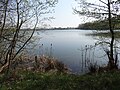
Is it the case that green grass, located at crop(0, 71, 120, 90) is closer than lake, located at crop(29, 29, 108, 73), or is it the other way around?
green grass, located at crop(0, 71, 120, 90)

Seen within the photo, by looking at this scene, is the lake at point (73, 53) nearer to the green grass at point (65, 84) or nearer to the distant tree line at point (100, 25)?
the distant tree line at point (100, 25)

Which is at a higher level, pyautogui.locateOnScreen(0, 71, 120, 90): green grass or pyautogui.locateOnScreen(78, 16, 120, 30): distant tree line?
pyautogui.locateOnScreen(78, 16, 120, 30): distant tree line

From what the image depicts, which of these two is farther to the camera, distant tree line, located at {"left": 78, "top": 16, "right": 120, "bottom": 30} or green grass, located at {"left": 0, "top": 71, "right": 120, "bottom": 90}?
distant tree line, located at {"left": 78, "top": 16, "right": 120, "bottom": 30}

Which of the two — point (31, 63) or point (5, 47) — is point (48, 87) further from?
point (31, 63)

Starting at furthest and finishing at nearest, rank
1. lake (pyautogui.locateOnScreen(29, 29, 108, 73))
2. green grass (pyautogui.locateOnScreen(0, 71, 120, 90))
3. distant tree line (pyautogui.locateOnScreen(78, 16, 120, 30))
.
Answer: lake (pyautogui.locateOnScreen(29, 29, 108, 73)), distant tree line (pyautogui.locateOnScreen(78, 16, 120, 30)), green grass (pyautogui.locateOnScreen(0, 71, 120, 90))

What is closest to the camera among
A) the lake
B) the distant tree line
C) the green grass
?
the green grass

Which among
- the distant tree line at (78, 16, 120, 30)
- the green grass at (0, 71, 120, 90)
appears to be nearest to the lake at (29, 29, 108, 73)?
the distant tree line at (78, 16, 120, 30)

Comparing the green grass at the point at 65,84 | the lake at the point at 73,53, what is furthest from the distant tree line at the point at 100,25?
the green grass at the point at 65,84

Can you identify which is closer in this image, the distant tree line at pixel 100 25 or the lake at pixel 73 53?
the distant tree line at pixel 100 25

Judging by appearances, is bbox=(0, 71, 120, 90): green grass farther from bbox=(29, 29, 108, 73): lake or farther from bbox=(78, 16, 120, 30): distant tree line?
bbox=(78, 16, 120, 30): distant tree line

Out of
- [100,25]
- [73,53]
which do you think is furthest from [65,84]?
[73,53]

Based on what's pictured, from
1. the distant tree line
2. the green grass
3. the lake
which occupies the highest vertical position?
the distant tree line

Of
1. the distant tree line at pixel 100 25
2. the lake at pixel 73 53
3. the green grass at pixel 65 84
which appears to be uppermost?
the distant tree line at pixel 100 25

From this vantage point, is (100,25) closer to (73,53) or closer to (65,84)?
(65,84)
